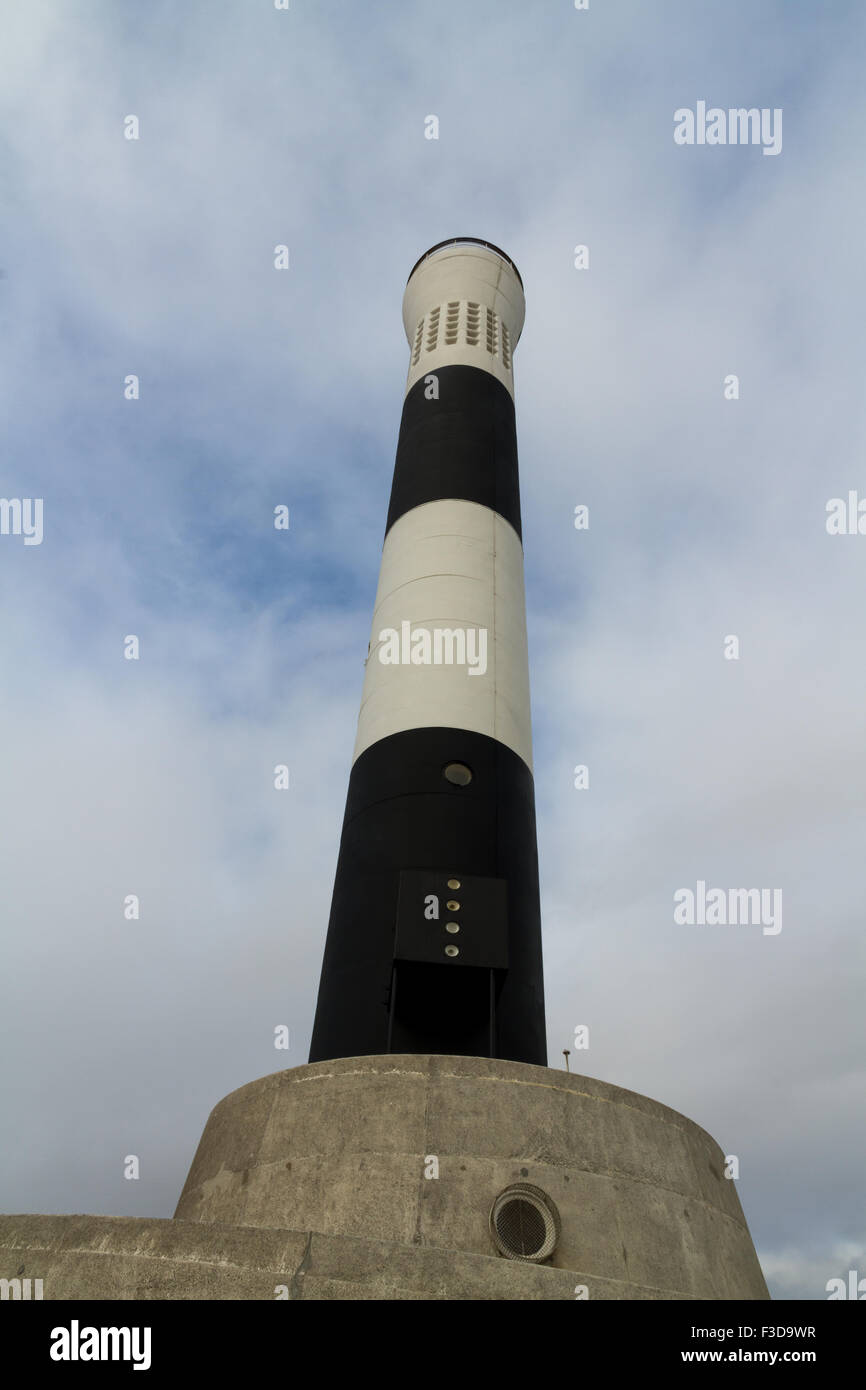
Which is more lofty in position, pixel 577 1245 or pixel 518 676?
pixel 518 676

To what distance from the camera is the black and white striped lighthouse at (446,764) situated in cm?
1196

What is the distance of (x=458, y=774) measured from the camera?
14.5m

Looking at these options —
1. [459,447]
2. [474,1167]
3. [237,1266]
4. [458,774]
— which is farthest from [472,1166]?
[459,447]

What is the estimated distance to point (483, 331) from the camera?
2123 centimetres

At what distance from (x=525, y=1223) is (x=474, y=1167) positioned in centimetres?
65

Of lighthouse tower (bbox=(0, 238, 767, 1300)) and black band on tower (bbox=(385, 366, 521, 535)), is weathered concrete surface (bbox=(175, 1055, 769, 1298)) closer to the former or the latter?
lighthouse tower (bbox=(0, 238, 767, 1300))

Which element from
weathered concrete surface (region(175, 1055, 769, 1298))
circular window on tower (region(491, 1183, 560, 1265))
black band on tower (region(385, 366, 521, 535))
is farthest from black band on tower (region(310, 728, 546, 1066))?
black band on tower (region(385, 366, 521, 535))

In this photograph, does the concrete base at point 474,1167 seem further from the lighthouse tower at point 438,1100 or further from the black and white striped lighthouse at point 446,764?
the black and white striped lighthouse at point 446,764
